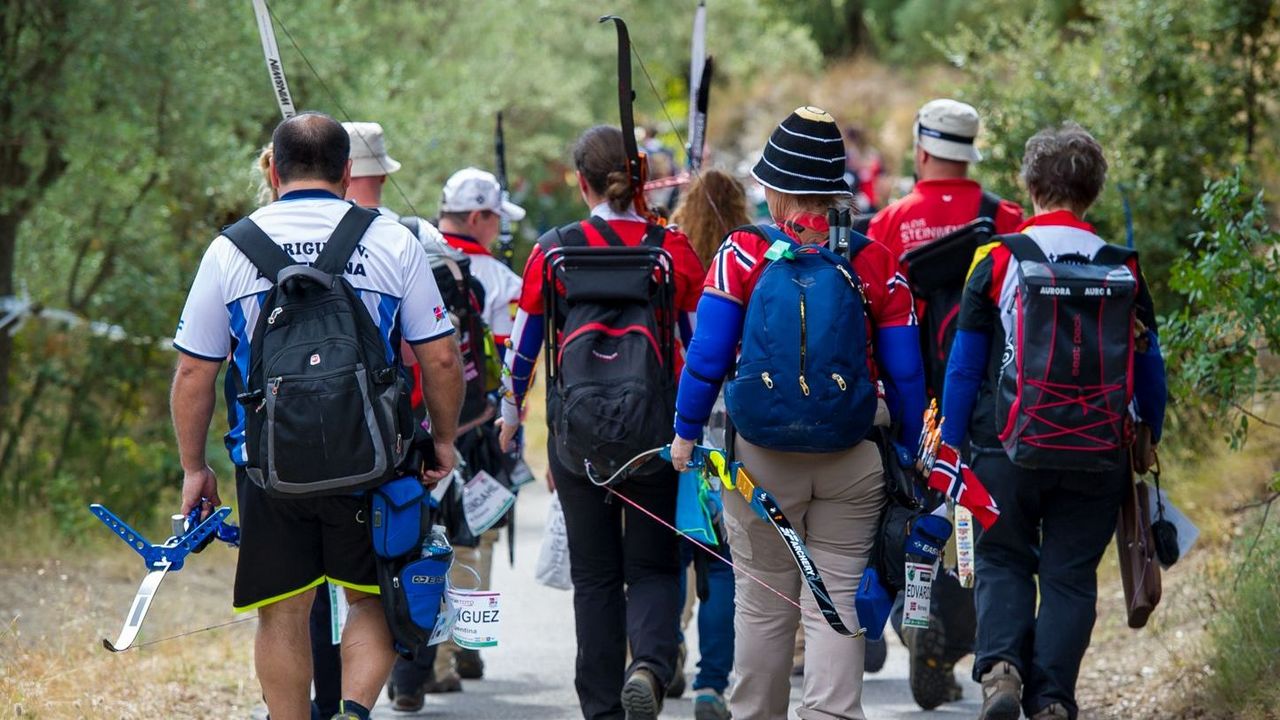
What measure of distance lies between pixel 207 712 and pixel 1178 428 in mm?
5657

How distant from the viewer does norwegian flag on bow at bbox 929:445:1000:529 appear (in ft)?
17.7

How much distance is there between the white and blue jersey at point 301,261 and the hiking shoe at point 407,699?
207cm

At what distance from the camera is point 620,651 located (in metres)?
6.16

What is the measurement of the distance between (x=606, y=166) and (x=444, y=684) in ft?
8.31

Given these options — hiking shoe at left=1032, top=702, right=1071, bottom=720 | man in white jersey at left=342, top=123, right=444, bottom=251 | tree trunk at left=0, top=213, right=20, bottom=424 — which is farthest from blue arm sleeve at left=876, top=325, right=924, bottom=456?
tree trunk at left=0, top=213, right=20, bottom=424

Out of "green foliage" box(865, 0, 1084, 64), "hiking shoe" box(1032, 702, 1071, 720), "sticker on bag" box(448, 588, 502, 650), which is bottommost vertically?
"hiking shoe" box(1032, 702, 1071, 720)

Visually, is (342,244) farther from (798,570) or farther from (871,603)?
(871,603)

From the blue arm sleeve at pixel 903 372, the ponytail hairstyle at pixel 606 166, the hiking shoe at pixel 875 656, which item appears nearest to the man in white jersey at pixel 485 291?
the ponytail hairstyle at pixel 606 166

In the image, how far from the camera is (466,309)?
7117 millimetres

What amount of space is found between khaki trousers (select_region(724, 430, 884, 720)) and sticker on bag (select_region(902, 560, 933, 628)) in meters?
0.16

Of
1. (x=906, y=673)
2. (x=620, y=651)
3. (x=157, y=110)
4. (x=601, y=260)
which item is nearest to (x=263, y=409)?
(x=601, y=260)

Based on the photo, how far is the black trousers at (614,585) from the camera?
19.8 ft

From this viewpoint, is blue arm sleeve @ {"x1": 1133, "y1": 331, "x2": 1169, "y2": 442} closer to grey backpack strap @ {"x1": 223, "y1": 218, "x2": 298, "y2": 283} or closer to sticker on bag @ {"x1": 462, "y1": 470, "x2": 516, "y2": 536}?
sticker on bag @ {"x1": 462, "y1": 470, "x2": 516, "y2": 536}

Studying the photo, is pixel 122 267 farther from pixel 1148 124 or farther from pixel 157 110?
pixel 1148 124
